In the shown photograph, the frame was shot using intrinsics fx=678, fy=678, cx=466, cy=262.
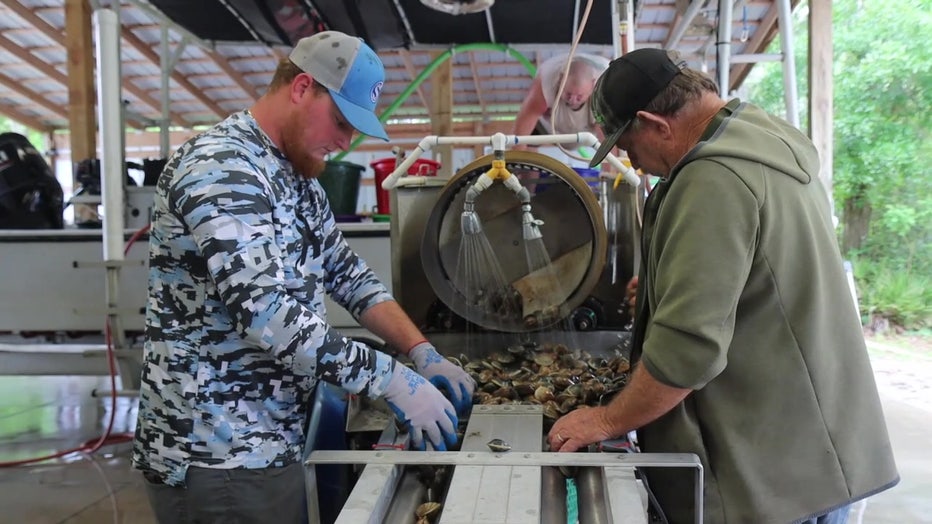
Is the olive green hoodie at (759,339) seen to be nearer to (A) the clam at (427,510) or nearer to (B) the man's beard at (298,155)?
(A) the clam at (427,510)

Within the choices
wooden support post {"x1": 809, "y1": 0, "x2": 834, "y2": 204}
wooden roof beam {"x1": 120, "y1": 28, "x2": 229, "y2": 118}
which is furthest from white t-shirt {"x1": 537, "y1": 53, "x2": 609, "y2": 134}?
wooden roof beam {"x1": 120, "y1": 28, "x2": 229, "y2": 118}

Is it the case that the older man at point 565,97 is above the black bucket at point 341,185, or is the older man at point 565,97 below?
above

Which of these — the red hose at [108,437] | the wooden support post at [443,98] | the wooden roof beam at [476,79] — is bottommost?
the red hose at [108,437]

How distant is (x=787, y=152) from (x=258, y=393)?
3.46ft

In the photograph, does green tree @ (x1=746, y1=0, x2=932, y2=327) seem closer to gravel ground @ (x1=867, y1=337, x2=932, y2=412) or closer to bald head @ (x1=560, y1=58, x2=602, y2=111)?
gravel ground @ (x1=867, y1=337, x2=932, y2=412)

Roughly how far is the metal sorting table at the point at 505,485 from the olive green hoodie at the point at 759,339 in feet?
0.42

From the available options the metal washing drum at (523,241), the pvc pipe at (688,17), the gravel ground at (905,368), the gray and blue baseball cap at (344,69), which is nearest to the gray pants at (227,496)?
the gray and blue baseball cap at (344,69)

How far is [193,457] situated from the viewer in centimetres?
127

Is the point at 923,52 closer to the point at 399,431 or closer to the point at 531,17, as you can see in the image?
the point at 531,17

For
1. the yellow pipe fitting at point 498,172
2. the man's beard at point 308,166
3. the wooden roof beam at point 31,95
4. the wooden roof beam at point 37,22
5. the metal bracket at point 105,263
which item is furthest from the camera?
the wooden roof beam at point 31,95

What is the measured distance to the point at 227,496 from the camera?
129 centimetres

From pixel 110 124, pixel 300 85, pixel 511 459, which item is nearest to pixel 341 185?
pixel 110 124

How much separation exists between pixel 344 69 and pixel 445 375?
73 cm

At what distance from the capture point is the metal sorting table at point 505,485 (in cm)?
97
